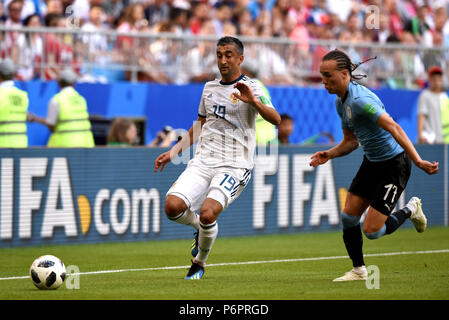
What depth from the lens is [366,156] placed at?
9.48 metres

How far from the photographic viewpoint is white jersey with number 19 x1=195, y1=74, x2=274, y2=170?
9.43m

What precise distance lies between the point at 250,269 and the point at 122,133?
17.2 feet

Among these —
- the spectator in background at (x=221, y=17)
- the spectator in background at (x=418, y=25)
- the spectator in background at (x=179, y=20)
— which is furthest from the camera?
the spectator in background at (x=418, y=25)

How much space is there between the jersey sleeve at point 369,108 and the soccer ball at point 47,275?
3.14 meters

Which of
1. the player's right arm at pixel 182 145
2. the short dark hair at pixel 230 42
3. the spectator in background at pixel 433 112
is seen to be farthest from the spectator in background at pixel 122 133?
the short dark hair at pixel 230 42

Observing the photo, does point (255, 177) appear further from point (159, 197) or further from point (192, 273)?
point (192, 273)

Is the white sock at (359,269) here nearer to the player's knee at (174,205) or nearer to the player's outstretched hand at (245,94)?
the player's knee at (174,205)

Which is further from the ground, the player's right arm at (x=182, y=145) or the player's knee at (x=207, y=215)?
the player's right arm at (x=182, y=145)

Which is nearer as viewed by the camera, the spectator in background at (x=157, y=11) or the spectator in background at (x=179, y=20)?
the spectator in background at (x=179, y=20)

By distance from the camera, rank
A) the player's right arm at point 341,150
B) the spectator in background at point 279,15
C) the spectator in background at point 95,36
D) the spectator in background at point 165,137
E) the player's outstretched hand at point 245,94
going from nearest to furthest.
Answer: the player's outstretched hand at point 245,94 < the player's right arm at point 341,150 < the spectator in background at point 165,137 < the spectator in background at point 95,36 < the spectator in background at point 279,15

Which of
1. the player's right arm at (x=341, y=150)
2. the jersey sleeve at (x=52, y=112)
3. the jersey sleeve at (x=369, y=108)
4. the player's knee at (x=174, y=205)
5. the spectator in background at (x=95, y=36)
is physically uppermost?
the spectator in background at (x=95, y=36)

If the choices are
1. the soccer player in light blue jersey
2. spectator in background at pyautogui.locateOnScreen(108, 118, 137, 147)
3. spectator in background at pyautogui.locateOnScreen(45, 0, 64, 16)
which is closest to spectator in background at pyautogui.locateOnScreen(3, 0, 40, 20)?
spectator in background at pyautogui.locateOnScreen(45, 0, 64, 16)

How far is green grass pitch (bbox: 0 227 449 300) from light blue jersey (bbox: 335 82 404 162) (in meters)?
1.26

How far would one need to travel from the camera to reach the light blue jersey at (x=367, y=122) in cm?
892
